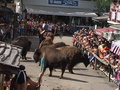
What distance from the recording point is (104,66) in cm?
2150

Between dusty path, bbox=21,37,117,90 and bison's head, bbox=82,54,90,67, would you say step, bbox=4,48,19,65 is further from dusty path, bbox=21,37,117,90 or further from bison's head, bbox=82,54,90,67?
bison's head, bbox=82,54,90,67

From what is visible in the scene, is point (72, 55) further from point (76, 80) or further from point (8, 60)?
point (8, 60)

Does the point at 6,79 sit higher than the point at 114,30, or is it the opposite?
the point at 6,79

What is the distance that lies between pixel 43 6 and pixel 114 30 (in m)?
26.5

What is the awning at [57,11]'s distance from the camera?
49.2 metres

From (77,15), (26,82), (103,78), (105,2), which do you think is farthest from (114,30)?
(105,2)

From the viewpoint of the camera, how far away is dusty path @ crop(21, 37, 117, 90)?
54.8 ft

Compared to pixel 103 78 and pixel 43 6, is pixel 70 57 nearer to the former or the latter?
pixel 103 78

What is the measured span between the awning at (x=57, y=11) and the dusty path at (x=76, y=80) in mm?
27628

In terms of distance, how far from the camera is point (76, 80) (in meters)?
18.3

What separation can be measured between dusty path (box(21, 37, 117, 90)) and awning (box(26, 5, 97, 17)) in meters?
27.6

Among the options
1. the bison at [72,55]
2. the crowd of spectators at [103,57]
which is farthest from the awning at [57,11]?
the bison at [72,55]

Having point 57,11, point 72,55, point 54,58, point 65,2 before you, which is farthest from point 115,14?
point 65,2

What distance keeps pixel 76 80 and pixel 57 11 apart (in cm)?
3310
